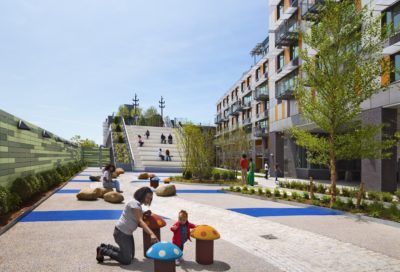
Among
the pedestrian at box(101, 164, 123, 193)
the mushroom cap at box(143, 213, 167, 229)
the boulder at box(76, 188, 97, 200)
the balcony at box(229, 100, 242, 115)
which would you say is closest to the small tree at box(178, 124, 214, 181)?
the pedestrian at box(101, 164, 123, 193)

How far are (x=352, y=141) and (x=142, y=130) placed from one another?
1709 inches

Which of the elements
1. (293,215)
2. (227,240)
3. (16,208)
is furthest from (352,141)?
(16,208)

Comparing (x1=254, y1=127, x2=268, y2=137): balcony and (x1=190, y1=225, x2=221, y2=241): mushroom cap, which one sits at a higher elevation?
(x1=254, y1=127, x2=268, y2=137): balcony

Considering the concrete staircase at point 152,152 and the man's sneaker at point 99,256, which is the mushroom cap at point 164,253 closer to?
the man's sneaker at point 99,256

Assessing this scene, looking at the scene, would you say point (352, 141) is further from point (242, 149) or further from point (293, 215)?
point (242, 149)

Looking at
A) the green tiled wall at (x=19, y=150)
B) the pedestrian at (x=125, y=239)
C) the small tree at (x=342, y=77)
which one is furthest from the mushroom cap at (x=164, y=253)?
the small tree at (x=342, y=77)

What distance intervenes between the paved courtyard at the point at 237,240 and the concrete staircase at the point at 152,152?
74.6 ft

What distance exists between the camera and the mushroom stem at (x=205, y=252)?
21.1ft

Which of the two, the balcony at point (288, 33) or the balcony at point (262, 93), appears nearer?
the balcony at point (288, 33)

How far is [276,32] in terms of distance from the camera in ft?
118

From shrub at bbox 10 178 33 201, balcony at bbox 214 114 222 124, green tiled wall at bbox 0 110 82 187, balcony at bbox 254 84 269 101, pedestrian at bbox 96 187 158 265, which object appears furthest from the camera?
balcony at bbox 214 114 222 124

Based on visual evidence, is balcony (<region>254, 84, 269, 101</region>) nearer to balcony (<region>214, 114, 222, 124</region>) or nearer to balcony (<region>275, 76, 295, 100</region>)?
balcony (<region>275, 76, 295, 100</region>)

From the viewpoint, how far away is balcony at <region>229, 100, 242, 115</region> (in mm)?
66512

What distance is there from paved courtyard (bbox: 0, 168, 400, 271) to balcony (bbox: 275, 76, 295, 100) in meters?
20.8
